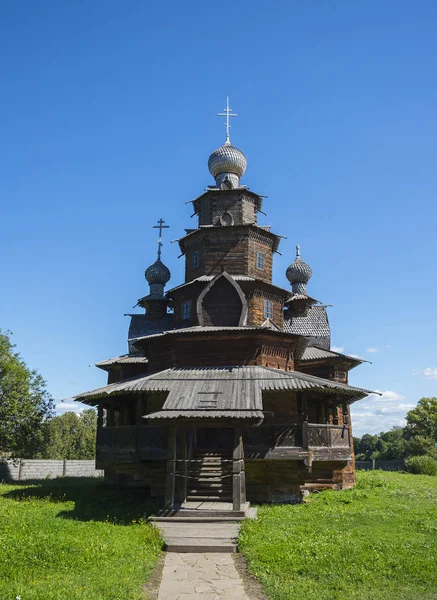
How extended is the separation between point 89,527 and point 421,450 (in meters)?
40.6

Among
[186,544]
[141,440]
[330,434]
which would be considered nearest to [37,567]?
[186,544]

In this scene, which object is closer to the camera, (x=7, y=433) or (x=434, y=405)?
(x=7, y=433)

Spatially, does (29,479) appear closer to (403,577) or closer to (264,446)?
(264,446)

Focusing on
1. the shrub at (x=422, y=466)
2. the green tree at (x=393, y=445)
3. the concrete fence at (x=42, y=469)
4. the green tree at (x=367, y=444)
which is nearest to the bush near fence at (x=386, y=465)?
the shrub at (x=422, y=466)

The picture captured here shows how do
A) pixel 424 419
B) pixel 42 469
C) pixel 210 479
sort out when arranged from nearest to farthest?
pixel 210 479, pixel 42 469, pixel 424 419

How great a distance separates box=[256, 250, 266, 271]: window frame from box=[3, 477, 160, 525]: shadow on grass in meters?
9.78

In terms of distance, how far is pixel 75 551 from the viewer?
851 centimetres

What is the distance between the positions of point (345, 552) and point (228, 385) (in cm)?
647

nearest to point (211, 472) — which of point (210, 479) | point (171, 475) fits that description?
point (210, 479)

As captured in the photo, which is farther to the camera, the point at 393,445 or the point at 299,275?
the point at 393,445

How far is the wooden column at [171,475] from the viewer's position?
1197 cm

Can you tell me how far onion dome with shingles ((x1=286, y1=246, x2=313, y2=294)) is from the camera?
2498 centimetres

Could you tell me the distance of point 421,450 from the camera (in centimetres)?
4428

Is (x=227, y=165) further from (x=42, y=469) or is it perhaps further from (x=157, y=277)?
(x=42, y=469)
